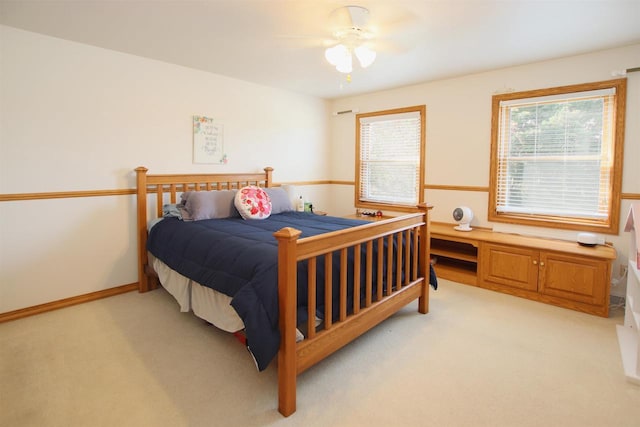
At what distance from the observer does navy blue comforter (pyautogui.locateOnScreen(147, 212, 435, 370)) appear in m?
1.67

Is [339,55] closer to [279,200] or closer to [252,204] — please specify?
[252,204]

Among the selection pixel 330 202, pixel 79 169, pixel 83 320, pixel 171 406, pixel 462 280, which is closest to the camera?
pixel 171 406

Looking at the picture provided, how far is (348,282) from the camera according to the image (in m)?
2.19

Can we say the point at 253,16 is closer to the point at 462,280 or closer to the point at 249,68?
the point at 249,68

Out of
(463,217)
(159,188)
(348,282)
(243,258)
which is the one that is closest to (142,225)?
(159,188)

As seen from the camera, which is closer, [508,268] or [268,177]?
[508,268]

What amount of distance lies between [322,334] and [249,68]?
285 cm

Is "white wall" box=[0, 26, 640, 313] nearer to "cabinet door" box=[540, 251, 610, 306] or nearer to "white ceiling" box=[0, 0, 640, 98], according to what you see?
"white ceiling" box=[0, 0, 640, 98]

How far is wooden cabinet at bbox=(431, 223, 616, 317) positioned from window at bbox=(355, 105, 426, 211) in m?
0.91

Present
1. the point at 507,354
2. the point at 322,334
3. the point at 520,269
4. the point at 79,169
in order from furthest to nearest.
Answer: the point at 520,269
the point at 79,169
the point at 507,354
the point at 322,334

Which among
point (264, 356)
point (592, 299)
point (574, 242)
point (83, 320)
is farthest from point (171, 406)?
point (574, 242)

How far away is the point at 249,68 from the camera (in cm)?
361

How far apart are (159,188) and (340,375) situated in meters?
2.52

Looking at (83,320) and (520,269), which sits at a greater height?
(520,269)
